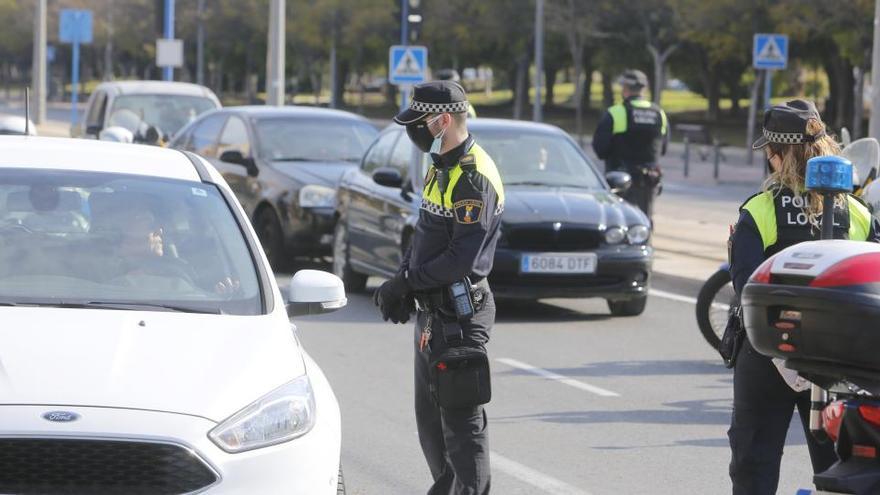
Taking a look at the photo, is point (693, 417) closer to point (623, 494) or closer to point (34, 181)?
point (623, 494)

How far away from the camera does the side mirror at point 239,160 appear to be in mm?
16422

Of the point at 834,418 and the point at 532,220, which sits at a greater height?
the point at 834,418

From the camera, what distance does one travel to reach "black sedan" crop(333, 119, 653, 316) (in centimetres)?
1284

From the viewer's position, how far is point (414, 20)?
27.0 m

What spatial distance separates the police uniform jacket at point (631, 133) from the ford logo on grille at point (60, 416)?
1144 centimetres

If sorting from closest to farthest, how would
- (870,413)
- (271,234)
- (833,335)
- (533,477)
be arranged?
1. (870,413)
2. (833,335)
3. (533,477)
4. (271,234)

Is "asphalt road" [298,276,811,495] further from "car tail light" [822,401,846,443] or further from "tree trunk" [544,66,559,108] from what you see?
"tree trunk" [544,66,559,108]

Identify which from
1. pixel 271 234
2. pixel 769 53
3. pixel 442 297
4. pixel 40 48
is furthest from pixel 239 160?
pixel 40 48

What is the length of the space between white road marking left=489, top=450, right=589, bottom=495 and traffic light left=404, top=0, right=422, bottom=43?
1944 cm

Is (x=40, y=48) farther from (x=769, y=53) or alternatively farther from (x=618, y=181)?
(x=618, y=181)

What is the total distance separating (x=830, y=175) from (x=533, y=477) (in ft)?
10.6

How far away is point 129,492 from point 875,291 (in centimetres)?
204

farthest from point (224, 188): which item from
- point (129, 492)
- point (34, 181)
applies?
point (129, 492)

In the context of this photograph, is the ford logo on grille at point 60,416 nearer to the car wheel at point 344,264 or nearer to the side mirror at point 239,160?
the car wheel at point 344,264
